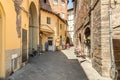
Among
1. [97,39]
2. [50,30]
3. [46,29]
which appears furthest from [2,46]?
[50,30]

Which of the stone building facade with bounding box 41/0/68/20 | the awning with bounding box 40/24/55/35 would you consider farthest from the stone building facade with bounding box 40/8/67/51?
the stone building facade with bounding box 41/0/68/20

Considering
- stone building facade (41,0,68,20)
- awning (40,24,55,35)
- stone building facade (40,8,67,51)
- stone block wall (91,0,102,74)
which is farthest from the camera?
stone building facade (41,0,68,20)

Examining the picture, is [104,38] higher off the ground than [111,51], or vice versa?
[104,38]

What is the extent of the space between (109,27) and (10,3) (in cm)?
484

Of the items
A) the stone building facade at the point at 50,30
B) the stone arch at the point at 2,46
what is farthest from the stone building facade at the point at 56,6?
the stone arch at the point at 2,46

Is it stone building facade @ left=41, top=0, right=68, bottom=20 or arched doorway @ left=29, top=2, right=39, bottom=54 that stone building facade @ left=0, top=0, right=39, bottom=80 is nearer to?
arched doorway @ left=29, top=2, right=39, bottom=54

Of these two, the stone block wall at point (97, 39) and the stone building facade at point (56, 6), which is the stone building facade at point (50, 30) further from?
the stone block wall at point (97, 39)

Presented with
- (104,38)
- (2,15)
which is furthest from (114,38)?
(2,15)

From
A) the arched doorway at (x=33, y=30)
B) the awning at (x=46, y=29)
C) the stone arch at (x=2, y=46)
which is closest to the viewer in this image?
the stone arch at (x=2, y=46)

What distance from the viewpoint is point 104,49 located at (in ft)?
28.7

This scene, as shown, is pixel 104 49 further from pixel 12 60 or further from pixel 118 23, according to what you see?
pixel 12 60

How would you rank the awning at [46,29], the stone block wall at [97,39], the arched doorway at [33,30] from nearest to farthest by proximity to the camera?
the stone block wall at [97,39]
the arched doorway at [33,30]
the awning at [46,29]

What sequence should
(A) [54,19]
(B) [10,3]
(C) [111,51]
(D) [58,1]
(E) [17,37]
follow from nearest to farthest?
1. (C) [111,51]
2. (B) [10,3]
3. (E) [17,37]
4. (A) [54,19]
5. (D) [58,1]

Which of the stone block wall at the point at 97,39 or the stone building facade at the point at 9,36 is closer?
the stone building facade at the point at 9,36
